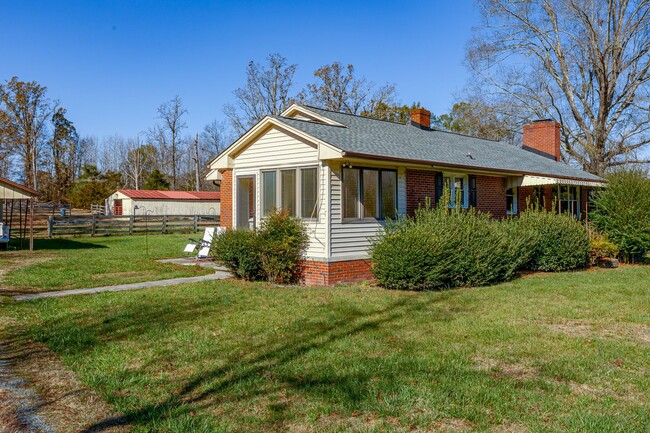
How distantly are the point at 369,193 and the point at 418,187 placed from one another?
1.88 metres

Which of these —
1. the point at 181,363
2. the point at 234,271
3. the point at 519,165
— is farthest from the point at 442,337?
the point at 519,165

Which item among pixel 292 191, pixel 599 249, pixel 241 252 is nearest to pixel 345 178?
pixel 292 191

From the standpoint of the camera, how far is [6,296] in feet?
31.9

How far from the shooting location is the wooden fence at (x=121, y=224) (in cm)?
2703

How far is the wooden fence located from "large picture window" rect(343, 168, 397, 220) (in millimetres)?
15148

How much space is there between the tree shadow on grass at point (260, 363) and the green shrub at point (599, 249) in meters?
8.86

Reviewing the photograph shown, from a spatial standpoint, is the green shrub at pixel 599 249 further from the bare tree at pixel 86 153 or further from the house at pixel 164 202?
the bare tree at pixel 86 153

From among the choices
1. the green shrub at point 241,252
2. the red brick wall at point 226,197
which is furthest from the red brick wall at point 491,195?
the red brick wall at point 226,197

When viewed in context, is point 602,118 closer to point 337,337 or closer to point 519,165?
point 519,165

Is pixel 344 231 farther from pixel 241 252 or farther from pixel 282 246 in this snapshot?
pixel 241 252

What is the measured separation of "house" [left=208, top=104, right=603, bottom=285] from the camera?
1134 centimetres

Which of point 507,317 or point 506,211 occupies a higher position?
point 506,211

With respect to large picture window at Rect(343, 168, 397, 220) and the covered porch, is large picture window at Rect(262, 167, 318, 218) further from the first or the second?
the covered porch

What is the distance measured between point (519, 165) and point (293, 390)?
14613mm
